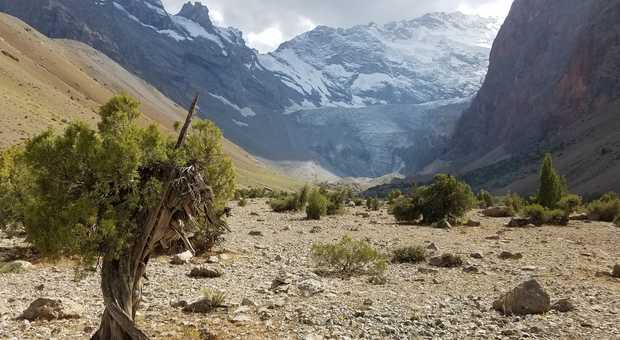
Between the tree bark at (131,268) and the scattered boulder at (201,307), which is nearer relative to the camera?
the tree bark at (131,268)

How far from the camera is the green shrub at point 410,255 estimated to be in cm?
2344

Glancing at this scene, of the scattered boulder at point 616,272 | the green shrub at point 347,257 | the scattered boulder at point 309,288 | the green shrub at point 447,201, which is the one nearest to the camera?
the scattered boulder at point 309,288

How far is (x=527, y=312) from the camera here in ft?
43.8

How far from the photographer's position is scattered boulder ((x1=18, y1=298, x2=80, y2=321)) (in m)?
13.3

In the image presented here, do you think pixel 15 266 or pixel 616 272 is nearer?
pixel 616 272

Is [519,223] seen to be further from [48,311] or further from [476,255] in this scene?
[48,311]

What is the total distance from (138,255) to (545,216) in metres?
37.5

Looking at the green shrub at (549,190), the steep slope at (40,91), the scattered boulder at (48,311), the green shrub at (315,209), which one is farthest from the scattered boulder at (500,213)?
the scattered boulder at (48,311)

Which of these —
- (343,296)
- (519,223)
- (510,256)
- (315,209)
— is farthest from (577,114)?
(343,296)

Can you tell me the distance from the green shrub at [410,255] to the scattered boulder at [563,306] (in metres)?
9.91

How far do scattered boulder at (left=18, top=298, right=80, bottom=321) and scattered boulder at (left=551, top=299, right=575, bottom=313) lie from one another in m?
13.1

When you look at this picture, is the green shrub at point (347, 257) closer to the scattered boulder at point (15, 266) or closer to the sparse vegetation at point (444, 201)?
the scattered boulder at point (15, 266)

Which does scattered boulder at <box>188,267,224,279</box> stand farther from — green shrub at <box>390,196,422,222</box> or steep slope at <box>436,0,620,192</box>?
steep slope at <box>436,0,620,192</box>

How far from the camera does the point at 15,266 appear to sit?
19.4 meters
